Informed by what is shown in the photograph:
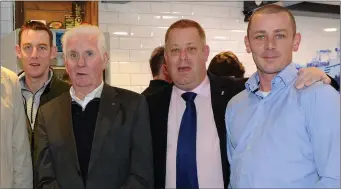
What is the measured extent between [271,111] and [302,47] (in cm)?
289

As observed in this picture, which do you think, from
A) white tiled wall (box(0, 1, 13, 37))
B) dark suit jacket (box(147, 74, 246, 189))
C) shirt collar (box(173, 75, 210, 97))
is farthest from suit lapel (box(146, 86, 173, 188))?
white tiled wall (box(0, 1, 13, 37))

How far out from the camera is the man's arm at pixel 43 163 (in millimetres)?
1869

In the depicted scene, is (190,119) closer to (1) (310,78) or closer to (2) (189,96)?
(2) (189,96)

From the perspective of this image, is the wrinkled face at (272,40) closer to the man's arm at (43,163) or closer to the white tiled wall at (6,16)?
the man's arm at (43,163)

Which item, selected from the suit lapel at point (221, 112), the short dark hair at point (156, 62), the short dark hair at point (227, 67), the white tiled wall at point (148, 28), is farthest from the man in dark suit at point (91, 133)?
the white tiled wall at point (148, 28)

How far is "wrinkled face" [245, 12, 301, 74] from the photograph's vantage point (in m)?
1.59

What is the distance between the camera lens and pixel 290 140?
4.87ft

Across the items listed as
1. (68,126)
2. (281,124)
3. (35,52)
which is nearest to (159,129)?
(68,126)

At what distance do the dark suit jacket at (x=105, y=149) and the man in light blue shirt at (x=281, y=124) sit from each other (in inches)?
16.4

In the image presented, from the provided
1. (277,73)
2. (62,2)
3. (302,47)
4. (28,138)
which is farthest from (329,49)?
(28,138)

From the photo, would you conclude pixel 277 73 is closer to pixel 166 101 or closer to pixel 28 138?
pixel 166 101

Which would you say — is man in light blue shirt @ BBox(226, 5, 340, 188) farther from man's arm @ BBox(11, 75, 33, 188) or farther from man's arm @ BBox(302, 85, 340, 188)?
man's arm @ BBox(11, 75, 33, 188)

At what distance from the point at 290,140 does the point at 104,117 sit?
80cm

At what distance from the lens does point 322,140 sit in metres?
1.41
